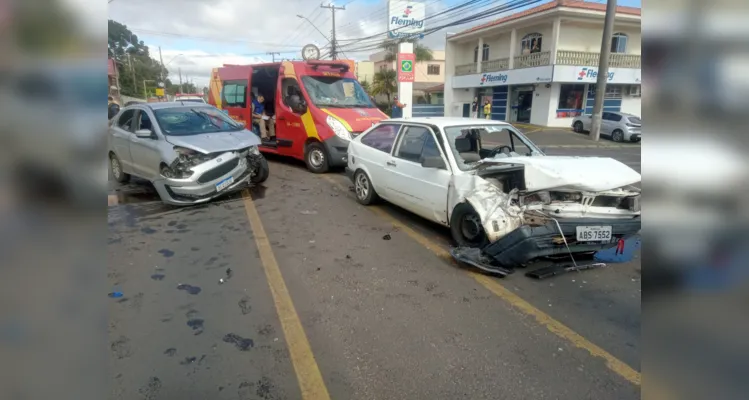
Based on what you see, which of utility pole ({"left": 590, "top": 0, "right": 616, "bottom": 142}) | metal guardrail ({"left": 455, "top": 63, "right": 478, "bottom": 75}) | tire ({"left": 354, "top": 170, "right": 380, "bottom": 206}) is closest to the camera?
tire ({"left": 354, "top": 170, "right": 380, "bottom": 206})

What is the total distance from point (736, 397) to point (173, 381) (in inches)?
110

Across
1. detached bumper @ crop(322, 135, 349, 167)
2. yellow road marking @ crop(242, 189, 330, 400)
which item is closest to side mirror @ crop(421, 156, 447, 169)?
yellow road marking @ crop(242, 189, 330, 400)

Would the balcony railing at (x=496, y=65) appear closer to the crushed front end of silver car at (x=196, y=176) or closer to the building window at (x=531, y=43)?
the building window at (x=531, y=43)

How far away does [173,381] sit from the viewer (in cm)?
258

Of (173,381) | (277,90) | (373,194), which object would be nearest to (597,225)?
(373,194)

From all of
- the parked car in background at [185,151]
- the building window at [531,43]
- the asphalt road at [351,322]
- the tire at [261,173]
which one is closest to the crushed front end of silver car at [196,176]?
the parked car in background at [185,151]

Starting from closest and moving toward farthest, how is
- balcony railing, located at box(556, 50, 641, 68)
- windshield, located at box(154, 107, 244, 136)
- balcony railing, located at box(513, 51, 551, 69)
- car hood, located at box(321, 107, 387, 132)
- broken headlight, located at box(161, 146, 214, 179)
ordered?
broken headlight, located at box(161, 146, 214, 179) → windshield, located at box(154, 107, 244, 136) → car hood, located at box(321, 107, 387, 132) → balcony railing, located at box(556, 50, 641, 68) → balcony railing, located at box(513, 51, 551, 69)

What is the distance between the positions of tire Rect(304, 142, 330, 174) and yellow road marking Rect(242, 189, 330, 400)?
4428 millimetres

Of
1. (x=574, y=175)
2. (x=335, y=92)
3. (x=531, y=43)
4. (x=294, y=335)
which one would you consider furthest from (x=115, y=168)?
(x=531, y=43)

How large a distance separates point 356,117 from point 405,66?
9517 millimetres

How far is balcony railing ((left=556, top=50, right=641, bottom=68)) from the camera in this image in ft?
81.4

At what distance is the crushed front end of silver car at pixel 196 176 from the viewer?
6.31 meters

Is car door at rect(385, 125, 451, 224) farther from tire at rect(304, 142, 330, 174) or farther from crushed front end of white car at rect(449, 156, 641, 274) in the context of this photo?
tire at rect(304, 142, 330, 174)

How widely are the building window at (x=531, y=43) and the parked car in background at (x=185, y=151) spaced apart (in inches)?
978
